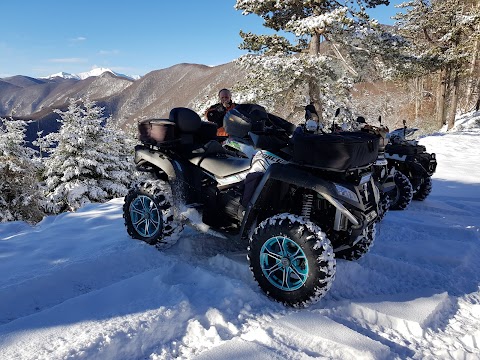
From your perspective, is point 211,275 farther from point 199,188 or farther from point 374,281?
point 374,281

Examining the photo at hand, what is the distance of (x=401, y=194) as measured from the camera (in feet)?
18.7

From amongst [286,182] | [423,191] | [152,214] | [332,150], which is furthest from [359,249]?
[423,191]

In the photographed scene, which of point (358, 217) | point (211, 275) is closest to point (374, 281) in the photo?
point (358, 217)

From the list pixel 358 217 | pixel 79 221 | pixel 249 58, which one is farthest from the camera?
pixel 249 58

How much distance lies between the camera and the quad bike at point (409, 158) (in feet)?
19.1

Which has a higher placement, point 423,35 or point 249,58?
point 423,35

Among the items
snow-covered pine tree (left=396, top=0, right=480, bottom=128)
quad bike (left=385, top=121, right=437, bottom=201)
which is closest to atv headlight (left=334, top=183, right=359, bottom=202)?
quad bike (left=385, top=121, right=437, bottom=201)

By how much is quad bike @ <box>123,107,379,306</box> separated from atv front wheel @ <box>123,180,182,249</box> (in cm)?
1

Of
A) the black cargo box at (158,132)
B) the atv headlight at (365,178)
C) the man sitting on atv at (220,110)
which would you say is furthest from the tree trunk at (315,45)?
the atv headlight at (365,178)

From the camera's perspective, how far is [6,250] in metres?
3.76

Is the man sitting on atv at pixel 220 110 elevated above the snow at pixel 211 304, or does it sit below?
above

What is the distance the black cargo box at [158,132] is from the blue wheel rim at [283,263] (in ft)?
5.44

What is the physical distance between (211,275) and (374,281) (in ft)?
4.61

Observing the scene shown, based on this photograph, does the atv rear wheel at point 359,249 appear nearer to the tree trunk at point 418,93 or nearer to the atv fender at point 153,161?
the atv fender at point 153,161
